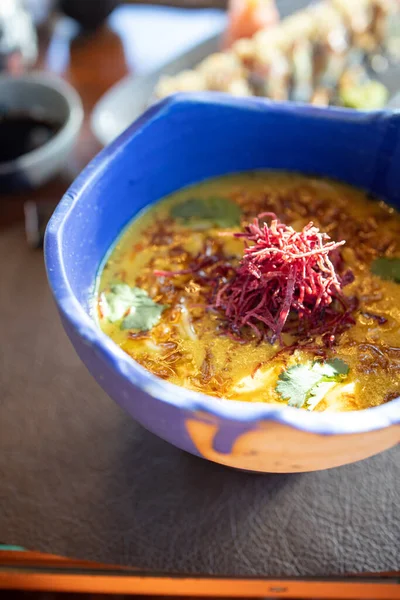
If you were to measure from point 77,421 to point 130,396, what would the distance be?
0.98ft

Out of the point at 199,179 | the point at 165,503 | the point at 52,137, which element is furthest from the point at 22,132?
the point at 165,503

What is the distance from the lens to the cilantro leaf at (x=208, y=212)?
0.95m

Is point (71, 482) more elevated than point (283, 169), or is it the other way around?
point (283, 169)

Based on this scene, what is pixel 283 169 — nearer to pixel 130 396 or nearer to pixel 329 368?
pixel 329 368

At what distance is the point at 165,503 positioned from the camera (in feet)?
2.46

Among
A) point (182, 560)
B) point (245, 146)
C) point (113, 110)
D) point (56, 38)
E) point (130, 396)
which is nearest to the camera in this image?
point (130, 396)

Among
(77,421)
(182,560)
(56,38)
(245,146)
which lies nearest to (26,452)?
(77,421)

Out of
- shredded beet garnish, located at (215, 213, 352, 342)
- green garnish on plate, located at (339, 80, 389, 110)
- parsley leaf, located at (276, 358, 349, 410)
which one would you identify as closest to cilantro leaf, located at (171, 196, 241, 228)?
shredded beet garnish, located at (215, 213, 352, 342)

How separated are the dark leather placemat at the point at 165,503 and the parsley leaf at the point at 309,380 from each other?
0.48 feet

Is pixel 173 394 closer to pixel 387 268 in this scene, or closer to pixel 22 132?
pixel 387 268

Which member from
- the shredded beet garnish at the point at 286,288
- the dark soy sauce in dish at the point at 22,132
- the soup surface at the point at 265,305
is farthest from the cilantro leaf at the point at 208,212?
the dark soy sauce in dish at the point at 22,132

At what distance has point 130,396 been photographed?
562 mm

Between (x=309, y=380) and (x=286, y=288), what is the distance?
0.12m

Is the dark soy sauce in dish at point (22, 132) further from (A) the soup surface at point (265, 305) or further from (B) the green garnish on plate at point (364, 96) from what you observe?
(B) the green garnish on plate at point (364, 96)
